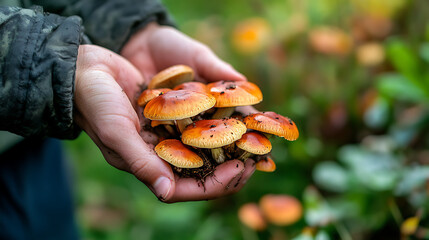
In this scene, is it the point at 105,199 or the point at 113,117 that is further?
the point at 105,199

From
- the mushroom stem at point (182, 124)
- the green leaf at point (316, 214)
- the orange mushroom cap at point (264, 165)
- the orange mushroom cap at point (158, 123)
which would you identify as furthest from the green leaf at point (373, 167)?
the orange mushroom cap at point (158, 123)

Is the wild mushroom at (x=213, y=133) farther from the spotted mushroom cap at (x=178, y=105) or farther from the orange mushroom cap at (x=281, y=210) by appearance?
the orange mushroom cap at (x=281, y=210)

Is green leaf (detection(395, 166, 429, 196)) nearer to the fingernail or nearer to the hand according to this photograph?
the hand

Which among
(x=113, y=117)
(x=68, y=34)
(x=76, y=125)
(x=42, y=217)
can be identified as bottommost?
(x=42, y=217)

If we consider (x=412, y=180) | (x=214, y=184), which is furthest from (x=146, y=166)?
(x=412, y=180)

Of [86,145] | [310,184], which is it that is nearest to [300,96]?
[310,184]

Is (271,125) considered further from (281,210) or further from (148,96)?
(281,210)

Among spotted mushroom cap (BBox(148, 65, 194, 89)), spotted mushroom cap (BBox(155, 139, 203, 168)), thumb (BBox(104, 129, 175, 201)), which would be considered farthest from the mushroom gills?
spotted mushroom cap (BBox(148, 65, 194, 89))

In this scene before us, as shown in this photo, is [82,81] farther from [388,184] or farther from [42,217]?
[388,184]
